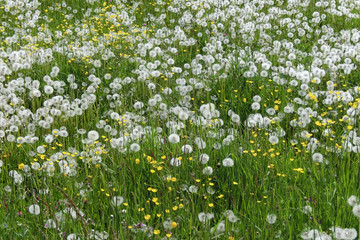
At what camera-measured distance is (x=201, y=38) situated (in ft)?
20.6

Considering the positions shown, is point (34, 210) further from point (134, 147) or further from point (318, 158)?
point (318, 158)

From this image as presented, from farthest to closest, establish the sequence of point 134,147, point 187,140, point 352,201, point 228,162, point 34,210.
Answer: point 187,140 → point 134,147 → point 228,162 → point 34,210 → point 352,201

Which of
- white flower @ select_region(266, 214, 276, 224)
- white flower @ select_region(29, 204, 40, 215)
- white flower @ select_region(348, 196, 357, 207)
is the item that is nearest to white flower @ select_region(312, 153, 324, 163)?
white flower @ select_region(348, 196, 357, 207)

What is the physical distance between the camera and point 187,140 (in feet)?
10.8

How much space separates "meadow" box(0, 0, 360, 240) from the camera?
232 cm

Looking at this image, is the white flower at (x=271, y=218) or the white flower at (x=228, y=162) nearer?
the white flower at (x=271, y=218)

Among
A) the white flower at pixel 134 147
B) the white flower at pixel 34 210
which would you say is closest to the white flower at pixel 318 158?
the white flower at pixel 134 147

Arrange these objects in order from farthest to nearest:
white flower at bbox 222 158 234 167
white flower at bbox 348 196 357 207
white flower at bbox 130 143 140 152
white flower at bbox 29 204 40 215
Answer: white flower at bbox 130 143 140 152, white flower at bbox 222 158 234 167, white flower at bbox 29 204 40 215, white flower at bbox 348 196 357 207

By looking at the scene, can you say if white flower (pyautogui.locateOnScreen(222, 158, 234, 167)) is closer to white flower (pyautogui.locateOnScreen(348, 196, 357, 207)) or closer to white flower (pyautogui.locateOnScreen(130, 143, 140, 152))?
white flower (pyautogui.locateOnScreen(130, 143, 140, 152))

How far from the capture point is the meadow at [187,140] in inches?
91.2

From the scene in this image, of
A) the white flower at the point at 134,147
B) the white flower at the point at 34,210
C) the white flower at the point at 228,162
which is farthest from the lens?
the white flower at the point at 134,147

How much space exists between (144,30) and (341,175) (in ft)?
14.6

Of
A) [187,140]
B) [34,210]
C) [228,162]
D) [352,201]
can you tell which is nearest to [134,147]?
[187,140]

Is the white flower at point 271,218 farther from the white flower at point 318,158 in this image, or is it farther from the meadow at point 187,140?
the white flower at point 318,158
